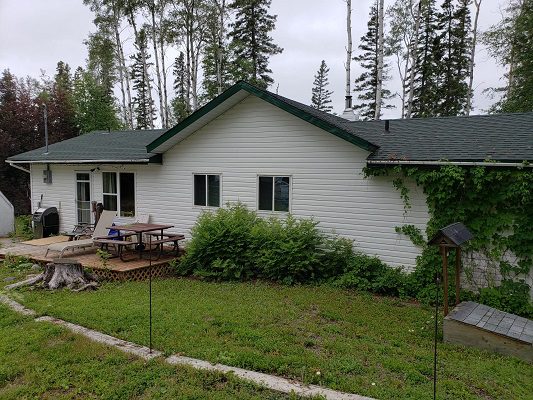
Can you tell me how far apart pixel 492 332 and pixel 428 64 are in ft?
65.4

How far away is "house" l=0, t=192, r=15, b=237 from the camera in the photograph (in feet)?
42.2

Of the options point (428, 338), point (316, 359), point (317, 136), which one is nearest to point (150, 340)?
point (316, 359)

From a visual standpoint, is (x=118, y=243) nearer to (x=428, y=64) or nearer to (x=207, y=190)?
(x=207, y=190)

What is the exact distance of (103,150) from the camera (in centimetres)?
1154

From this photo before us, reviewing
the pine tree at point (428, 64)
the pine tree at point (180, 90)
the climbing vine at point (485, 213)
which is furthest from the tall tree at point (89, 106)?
the climbing vine at point (485, 213)

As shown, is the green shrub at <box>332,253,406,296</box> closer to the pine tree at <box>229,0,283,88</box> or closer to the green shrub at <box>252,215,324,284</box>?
the green shrub at <box>252,215,324,284</box>

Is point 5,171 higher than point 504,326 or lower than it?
higher

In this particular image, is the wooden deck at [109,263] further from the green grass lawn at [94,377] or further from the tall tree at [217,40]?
the tall tree at [217,40]

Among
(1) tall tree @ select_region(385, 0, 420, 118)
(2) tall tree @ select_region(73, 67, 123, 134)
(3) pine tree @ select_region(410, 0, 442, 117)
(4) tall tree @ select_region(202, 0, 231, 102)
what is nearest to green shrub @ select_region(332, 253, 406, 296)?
(1) tall tree @ select_region(385, 0, 420, 118)

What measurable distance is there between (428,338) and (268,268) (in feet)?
11.5

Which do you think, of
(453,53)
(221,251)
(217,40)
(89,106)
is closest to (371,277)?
(221,251)

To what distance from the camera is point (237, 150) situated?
909 centimetres

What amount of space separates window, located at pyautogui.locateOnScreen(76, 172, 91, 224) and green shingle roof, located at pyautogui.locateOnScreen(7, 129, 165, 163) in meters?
0.70

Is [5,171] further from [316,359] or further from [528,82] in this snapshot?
[528,82]
